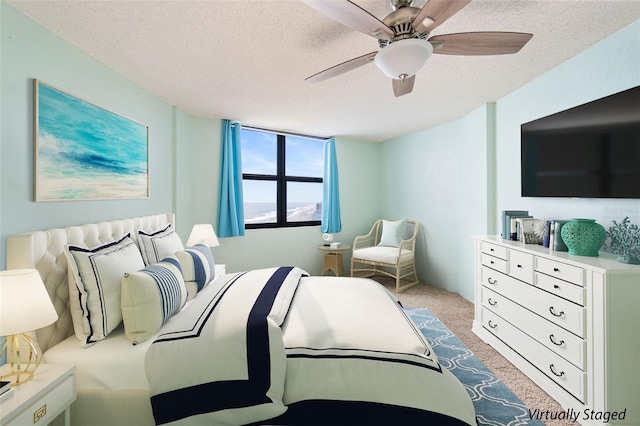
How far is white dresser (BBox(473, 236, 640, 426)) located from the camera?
1.60 metres

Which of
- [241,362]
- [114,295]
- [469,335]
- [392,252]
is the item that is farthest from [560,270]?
[114,295]

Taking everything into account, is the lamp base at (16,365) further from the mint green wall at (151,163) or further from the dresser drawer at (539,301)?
the dresser drawer at (539,301)

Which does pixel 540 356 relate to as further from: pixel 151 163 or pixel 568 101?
pixel 151 163

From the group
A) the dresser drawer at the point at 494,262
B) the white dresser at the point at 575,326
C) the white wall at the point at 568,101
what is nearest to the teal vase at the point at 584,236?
the white dresser at the point at 575,326

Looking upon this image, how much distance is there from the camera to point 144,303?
5.28ft

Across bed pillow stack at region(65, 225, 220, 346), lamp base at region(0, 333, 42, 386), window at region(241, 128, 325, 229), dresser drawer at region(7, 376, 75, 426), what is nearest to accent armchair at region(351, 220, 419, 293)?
window at region(241, 128, 325, 229)

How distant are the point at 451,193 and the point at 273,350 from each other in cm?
353

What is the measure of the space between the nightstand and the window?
118 inches

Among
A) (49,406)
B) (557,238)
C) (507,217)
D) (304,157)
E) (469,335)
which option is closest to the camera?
(49,406)

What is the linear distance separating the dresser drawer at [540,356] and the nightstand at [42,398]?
269 centimetres

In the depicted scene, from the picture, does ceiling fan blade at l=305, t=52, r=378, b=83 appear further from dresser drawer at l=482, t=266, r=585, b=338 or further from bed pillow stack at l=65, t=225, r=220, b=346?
dresser drawer at l=482, t=266, r=585, b=338

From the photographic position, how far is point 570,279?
181 centimetres

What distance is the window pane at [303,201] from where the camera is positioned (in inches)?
187

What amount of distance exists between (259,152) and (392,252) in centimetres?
245
